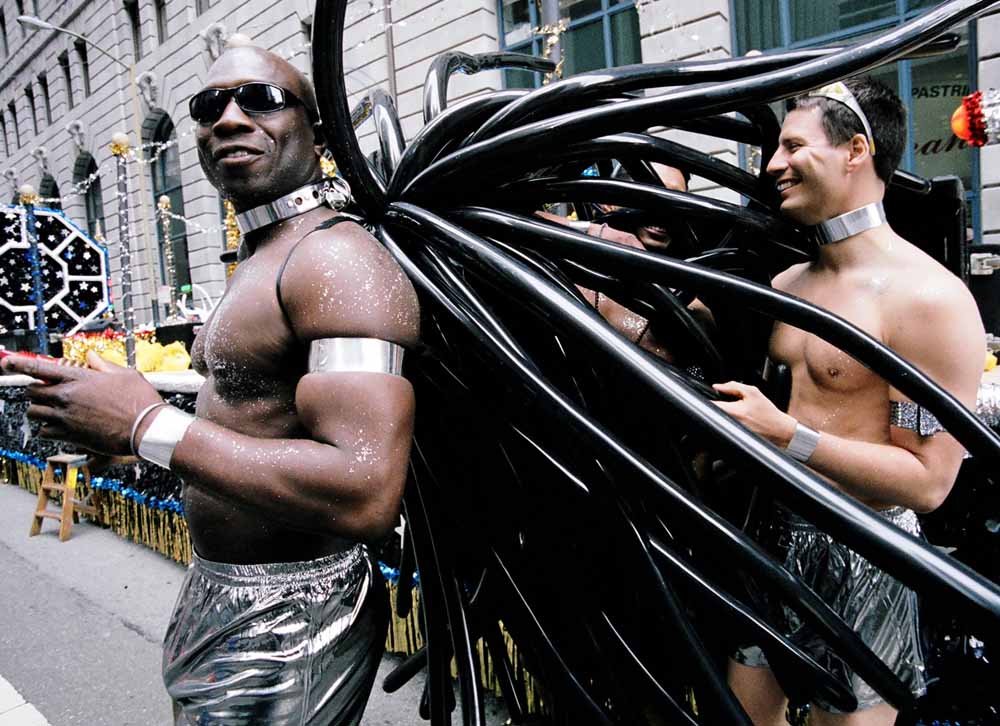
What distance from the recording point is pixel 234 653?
1443mm

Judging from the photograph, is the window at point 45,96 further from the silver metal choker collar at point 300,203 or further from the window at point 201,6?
the silver metal choker collar at point 300,203

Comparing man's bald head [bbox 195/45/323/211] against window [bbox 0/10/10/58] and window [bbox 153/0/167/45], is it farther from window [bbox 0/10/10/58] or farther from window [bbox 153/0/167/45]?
window [bbox 0/10/10/58]

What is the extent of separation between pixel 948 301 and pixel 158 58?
2339cm

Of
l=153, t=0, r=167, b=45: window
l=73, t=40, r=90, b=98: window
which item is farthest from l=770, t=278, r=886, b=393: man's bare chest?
l=73, t=40, r=90, b=98: window

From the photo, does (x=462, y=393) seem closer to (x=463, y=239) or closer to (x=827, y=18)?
(x=463, y=239)

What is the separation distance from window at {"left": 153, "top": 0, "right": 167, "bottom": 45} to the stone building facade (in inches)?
1.5

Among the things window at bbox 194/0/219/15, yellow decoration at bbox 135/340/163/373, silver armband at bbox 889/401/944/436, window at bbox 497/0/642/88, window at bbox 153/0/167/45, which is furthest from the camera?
window at bbox 153/0/167/45

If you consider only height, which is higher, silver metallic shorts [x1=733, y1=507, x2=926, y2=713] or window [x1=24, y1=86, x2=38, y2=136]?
window [x1=24, y1=86, x2=38, y2=136]

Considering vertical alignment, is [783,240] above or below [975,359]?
above

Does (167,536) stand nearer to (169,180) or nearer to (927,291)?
(927,291)

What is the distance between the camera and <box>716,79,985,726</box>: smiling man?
1.55m

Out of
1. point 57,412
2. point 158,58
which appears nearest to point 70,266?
point 57,412

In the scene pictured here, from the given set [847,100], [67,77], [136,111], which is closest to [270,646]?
[847,100]

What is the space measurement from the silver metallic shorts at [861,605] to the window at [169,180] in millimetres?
21632
